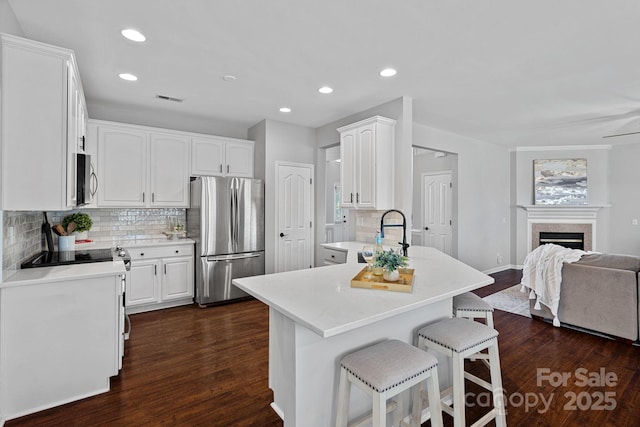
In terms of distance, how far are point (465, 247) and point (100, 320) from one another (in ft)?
18.0

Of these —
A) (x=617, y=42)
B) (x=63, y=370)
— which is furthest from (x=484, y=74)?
(x=63, y=370)

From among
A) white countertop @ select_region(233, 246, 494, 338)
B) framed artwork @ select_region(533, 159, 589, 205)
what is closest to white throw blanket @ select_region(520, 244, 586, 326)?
white countertop @ select_region(233, 246, 494, 338)

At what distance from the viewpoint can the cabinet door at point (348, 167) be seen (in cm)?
412

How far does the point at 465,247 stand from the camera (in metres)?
5.74

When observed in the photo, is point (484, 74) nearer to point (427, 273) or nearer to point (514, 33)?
point (514, 33)

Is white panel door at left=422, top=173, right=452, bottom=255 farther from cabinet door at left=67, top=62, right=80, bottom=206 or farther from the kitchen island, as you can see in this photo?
cabinet door at left=67, top=62, right=80, bottom=206

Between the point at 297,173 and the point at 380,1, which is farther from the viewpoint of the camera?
the point at 297,173

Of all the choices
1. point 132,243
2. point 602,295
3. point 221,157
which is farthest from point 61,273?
point 602,295

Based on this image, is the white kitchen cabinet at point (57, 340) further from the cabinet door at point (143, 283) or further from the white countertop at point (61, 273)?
the cabinet door at point (143, 283)

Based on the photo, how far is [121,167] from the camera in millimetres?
4008

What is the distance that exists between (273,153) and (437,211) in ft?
12.2

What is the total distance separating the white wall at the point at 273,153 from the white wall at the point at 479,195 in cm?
186

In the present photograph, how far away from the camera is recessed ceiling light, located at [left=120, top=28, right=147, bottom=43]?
7.97ft

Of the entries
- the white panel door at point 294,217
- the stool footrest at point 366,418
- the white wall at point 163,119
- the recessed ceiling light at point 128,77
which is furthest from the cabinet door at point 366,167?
the recessed ceiling light at point 128,77
